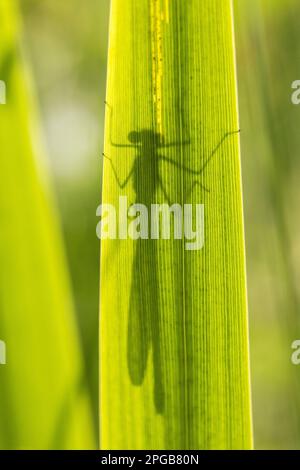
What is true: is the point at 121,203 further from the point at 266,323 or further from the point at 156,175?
the point at 266,323

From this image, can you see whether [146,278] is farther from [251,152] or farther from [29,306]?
[251,152]

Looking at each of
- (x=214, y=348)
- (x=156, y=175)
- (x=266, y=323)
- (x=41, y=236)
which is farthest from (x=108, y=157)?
(x=266, y=323)

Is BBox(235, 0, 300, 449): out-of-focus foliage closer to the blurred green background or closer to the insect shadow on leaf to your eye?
the blurred green background

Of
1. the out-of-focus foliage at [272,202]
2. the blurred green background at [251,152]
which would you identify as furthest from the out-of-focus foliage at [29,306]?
the out-of-focus foliage at [272,202]

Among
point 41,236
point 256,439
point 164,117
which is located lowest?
point 256,439

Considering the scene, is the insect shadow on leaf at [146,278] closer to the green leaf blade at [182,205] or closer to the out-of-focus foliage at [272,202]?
the green leaf blade at [182,205]

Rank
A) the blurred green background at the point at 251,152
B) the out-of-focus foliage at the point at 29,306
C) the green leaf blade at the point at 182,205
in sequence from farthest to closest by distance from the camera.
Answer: the blurred green background at the point at 251,152, the out-of-focus foliage at the point at 29,306, the green leaf blade at the point at 182,205

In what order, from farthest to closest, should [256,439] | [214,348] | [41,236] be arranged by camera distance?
[256,439], [41,236], [214,348]
